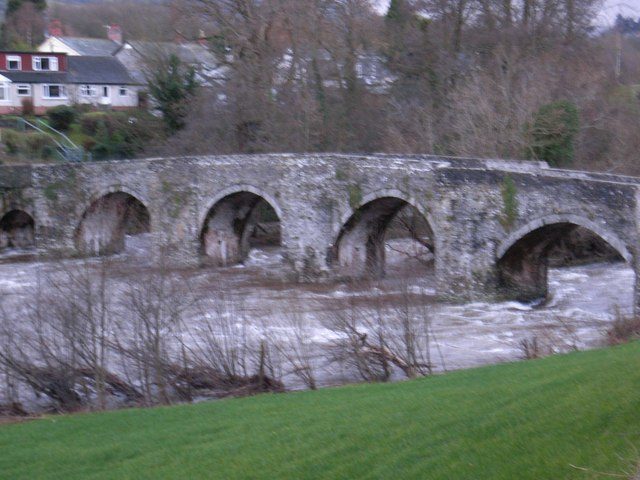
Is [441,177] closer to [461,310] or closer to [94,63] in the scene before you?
[461,310]

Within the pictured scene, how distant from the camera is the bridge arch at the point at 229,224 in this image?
29489 mm

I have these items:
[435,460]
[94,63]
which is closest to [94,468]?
[435,460]

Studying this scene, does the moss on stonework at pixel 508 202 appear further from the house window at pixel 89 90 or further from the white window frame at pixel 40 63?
the white window frame at pixel 40 63

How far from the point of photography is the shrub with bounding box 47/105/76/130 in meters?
44.7

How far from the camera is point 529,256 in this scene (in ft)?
76.1

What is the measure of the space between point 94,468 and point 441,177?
1548 cm

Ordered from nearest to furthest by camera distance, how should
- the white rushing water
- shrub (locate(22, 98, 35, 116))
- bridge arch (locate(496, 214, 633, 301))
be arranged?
the white rushing water, bridge arch (locate(496, 214, 633, 301)), shrub (locate(22, 98, 35, 116))

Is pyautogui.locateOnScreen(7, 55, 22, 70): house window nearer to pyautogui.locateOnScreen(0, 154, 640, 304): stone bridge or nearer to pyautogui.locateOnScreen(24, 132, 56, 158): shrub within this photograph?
pyautogui.locateOnScreen(24, 132, 56, 158): shrub

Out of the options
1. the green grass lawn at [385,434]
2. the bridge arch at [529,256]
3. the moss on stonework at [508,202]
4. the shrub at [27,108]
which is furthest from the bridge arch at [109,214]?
the green grass lawn at [385,434]

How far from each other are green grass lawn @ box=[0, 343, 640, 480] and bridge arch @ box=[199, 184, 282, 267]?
1758 centimetres

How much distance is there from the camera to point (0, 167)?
33688mm

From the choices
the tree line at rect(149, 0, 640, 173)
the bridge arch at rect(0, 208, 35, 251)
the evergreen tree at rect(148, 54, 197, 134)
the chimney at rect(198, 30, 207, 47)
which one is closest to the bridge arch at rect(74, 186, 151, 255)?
the bridge arch at rect(0, 208, 35, 251)

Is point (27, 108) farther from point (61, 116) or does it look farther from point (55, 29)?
point (55, 29)

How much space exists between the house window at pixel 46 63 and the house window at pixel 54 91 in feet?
3.25
